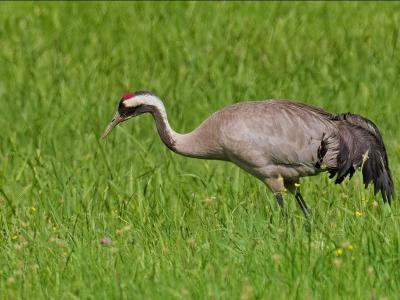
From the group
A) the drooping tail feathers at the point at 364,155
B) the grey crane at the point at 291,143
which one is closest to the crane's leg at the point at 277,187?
the grey crane at the point at 291,143

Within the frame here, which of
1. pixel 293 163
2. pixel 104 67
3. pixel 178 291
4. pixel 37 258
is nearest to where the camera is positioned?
pixel 178 291

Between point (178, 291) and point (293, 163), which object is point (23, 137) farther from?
point (178, 291)

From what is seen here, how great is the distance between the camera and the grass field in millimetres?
5906

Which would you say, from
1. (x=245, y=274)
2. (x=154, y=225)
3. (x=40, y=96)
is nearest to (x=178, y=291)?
(x=245, y=274)

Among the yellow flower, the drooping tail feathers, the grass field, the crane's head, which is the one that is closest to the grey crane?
the drooping tail feathers

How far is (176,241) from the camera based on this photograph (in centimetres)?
665

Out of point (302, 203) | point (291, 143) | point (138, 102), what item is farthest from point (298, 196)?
point (138, 102)

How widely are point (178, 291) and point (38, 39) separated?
8.33 metres

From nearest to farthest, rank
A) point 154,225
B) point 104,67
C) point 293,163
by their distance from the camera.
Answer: point 154,225 < point 293,163 < point 104,67

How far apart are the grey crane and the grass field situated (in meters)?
0.22

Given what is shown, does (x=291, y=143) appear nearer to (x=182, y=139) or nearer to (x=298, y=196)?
(x=298, y=196)

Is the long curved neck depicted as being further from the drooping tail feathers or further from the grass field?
the drooping tail feathers

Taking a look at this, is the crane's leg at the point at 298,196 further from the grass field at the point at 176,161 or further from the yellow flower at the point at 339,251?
the yellow flower at the point at 339,251

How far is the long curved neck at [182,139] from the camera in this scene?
312 inches
